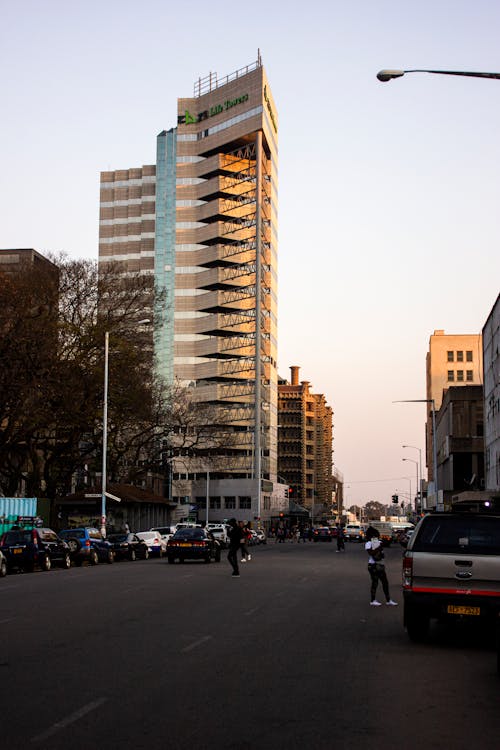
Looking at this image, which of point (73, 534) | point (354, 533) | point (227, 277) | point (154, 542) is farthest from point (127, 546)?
point (227, 277)

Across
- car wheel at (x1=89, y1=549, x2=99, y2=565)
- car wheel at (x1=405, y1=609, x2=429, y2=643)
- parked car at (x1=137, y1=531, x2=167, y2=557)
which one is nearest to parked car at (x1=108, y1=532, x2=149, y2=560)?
parked car at (x1=137, y1=531, x2=167, y2=557)

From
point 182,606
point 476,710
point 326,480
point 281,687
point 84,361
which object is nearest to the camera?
point 476,710

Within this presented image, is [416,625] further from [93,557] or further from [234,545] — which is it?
[93,557]

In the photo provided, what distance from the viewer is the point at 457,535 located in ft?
45.6

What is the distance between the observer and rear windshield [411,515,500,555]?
44.6 feet

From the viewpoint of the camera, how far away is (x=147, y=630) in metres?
15.1

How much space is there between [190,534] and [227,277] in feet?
280

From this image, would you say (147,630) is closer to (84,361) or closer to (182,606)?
(182,606)

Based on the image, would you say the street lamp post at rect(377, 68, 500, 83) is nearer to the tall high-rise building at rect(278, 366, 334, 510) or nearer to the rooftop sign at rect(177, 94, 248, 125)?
the rooftop sign at rect(177, 94, 248, 125)

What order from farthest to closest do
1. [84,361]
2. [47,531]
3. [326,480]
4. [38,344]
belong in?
1. [326,480]
2. [84,361]
3. [38,344]
4. [47,531]

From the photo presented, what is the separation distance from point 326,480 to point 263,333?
241ft

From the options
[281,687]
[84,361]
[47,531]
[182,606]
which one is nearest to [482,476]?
[84,361]

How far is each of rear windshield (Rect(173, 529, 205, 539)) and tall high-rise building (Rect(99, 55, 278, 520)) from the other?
7752 centimetres

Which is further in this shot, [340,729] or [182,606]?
[182,606]
